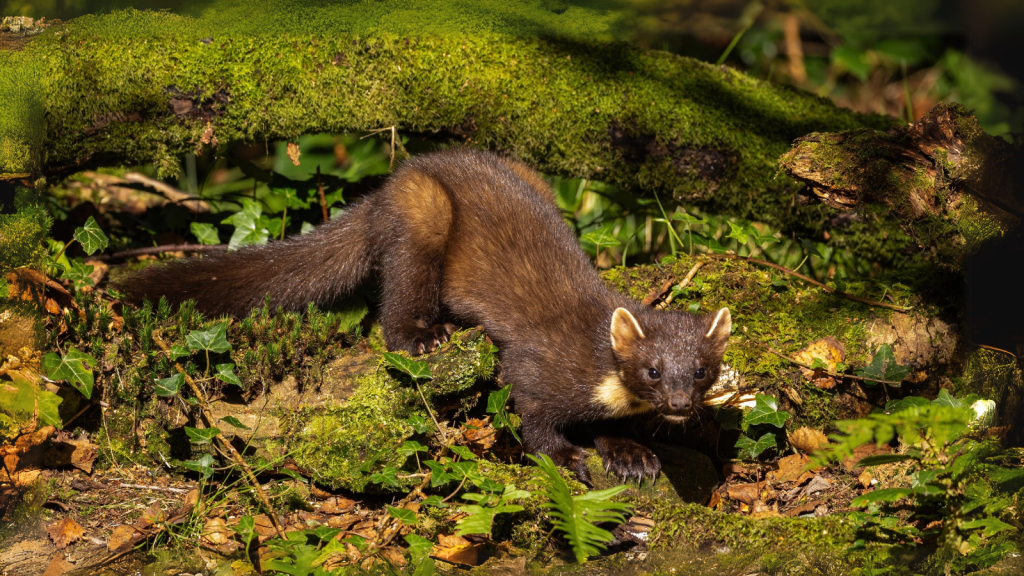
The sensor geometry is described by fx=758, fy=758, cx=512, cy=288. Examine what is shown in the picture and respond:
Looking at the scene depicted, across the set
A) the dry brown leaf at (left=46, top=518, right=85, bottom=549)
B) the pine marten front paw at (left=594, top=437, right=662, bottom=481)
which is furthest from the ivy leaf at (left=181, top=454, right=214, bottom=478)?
the pine marten front paw at (left=594, top=437, right=662, bottom=481)

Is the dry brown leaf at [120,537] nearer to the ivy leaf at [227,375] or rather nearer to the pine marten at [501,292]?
the ivy leaf at [227,375]

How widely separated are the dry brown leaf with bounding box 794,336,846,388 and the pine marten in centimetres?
78

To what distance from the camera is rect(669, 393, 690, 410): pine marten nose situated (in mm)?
3674

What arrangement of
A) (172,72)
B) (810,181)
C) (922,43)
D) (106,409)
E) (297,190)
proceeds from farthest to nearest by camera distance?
(922,43), (297,190), (172,72), (810,181), (106,409)

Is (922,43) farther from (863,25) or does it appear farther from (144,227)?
(144,227)

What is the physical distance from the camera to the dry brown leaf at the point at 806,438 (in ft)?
14.4

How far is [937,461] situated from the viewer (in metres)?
3.12

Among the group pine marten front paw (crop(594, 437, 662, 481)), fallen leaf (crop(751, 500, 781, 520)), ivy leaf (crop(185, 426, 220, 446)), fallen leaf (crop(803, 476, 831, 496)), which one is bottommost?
fallen leaf (crop(751, 500, 781, 520))

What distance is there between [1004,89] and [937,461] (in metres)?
1.95

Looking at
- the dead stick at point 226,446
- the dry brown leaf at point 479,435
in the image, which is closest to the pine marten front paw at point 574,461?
the dry brown leaf at point 479,435

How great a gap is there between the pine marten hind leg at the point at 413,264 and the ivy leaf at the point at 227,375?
1.06 meters

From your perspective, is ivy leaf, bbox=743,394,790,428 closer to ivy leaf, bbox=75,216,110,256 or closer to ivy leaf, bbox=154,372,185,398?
ivy leaf, bbox=154,372,185,398

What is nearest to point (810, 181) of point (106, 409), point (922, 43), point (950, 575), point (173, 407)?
point (950, 575)

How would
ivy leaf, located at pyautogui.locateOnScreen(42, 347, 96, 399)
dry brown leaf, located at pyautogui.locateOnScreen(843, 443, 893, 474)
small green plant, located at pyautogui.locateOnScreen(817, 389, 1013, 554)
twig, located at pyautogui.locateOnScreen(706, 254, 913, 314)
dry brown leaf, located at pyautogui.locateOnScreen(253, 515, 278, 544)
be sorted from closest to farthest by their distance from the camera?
1. small green plant, located at pyautogui.locateOnScreen(817, 389, 1013, 554)
2. dry brown leaf, located at pyautogui.locateOnScreen(253, 515, 278, 544)
3. ivy leaf, located at pyautogui.locateOnScreen(42, 347, 96, 399)
4. dry brown leaf, located at pyautogui.locateOnScreen(843, 443, 893, 474)
5. twig, located at pyautogui.locateOnScreen(706, 254, 913, 314)
